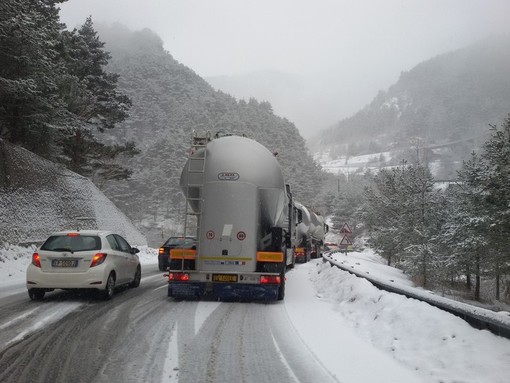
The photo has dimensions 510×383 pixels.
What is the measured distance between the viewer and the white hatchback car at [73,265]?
905cm

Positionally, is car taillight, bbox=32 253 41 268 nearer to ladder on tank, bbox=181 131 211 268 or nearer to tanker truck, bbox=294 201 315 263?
ladder on tank, bbox=181 131 211 268

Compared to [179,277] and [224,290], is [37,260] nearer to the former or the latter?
[179,277]

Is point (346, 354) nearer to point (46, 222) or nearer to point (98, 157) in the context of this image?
point (46, 222)

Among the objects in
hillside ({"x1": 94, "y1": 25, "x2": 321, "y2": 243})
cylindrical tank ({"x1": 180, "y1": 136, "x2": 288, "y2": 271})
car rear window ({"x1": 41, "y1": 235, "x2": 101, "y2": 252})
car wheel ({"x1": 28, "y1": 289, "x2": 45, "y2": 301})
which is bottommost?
car wheel ({"x1": 28, "y1": 289, "x2": 45, "y2": 301})

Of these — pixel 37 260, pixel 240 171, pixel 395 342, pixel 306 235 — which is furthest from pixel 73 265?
pixel 306 235

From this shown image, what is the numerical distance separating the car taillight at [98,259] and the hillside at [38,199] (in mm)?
9425

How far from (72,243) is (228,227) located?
11.5 ft

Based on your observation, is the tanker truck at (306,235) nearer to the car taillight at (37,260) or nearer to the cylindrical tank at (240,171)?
the cylindrical tank at (240,171)

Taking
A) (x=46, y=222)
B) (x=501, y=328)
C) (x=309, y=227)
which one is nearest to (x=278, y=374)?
(x=501, y=328)

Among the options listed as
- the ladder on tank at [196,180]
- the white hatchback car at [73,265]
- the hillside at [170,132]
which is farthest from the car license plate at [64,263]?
the hillside at [170,132]

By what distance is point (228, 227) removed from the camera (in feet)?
33.2

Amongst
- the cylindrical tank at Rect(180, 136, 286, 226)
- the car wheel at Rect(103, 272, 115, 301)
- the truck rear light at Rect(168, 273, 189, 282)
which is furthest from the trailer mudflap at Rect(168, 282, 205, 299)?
the cylindrical tank at Rect(180, 136, 286, 226)

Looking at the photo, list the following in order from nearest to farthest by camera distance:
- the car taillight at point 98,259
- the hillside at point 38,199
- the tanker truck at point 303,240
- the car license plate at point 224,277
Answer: the car taillight at point 98,259, the car license plate at point 224,277, the hillside at point 38,199, the tanker truck at point 303,240

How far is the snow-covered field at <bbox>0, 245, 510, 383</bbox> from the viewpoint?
4488 mm
